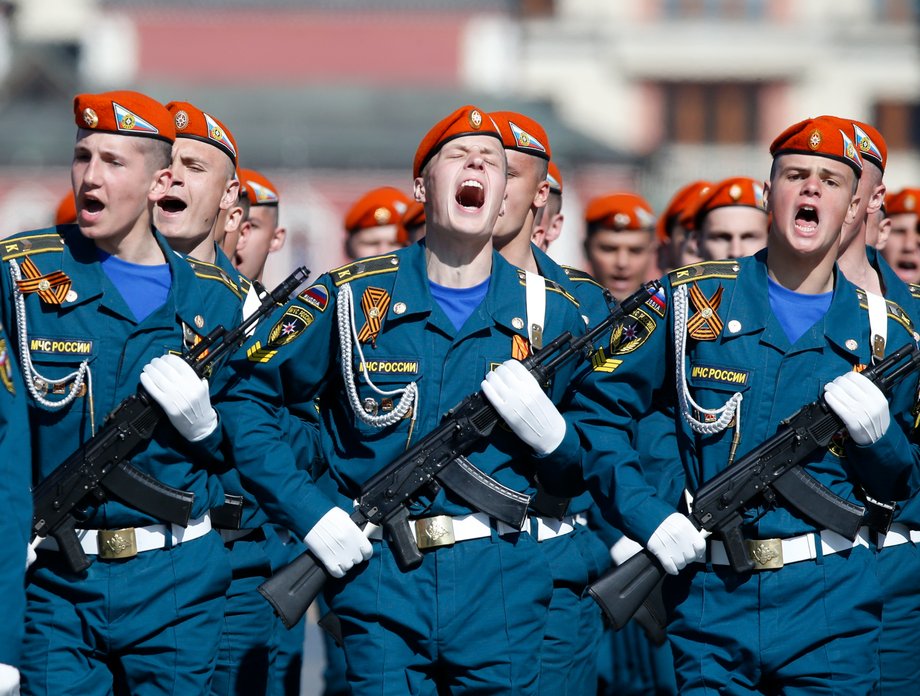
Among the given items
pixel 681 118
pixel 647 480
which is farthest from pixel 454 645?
pixel 681 118

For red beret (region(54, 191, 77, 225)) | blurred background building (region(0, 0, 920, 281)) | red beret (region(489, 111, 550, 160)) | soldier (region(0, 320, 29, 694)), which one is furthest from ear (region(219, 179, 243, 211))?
blurred background building (region(0, 0, 920, 281))

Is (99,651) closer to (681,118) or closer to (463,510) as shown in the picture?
(463,510)

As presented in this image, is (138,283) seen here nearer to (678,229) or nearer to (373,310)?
(373,310)

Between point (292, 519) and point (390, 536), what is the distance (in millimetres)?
315

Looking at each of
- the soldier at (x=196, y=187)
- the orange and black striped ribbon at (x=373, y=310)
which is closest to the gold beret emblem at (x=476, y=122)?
the orange and black striped ribbon at (x=373, y=310)

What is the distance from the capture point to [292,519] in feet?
21.5

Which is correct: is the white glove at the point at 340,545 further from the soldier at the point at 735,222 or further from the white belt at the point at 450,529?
the soldier at the point at 735,222

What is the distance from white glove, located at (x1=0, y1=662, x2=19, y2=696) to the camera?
5082 millimetres

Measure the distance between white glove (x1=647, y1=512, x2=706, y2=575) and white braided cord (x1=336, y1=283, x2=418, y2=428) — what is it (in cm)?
87

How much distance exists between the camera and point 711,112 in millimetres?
54125

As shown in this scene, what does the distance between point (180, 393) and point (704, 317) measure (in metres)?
1.74

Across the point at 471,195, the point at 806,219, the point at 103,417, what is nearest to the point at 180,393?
the point at 103,417

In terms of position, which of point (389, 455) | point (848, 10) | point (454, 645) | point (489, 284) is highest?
point (848, 10)

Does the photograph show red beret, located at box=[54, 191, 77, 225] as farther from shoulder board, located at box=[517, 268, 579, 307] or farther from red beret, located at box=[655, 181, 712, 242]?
shoulder board, located at box=[517, 268, 579, 307]
